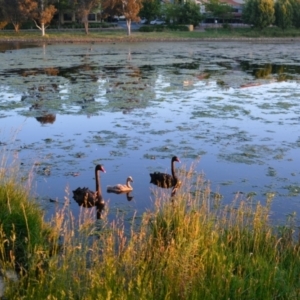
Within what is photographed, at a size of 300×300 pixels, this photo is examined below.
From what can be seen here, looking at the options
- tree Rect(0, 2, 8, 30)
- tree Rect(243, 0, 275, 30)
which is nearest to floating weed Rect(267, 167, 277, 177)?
tree Rect(0, 2, 8, 30)

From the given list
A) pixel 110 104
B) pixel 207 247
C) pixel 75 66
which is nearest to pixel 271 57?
pixel 75 66

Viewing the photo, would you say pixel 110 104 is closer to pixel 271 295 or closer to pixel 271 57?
pixel 271 295

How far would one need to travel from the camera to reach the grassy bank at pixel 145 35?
169 ft

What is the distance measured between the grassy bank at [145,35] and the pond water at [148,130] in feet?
91.2

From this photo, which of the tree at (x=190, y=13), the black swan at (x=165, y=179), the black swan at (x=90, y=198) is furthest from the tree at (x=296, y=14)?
the black swan at (x=90, y=198)

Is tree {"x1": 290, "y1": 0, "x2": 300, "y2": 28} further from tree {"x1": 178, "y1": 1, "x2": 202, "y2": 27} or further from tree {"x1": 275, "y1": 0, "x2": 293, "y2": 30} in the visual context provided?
tree {"x1": 178, "y1": 1, "x2": 202, "y2": 27}

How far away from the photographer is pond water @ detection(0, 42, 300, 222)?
907 centimetres

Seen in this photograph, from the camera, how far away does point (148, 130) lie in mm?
12820

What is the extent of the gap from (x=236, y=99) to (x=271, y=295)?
536 inches

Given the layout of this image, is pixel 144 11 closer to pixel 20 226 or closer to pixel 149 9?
pixel 149 9

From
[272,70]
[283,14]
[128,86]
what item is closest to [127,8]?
[283,14]

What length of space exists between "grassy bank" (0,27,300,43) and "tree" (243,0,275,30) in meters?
1.01

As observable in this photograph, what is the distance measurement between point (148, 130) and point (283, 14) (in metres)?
51.5

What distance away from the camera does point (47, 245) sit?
5.61 metres
